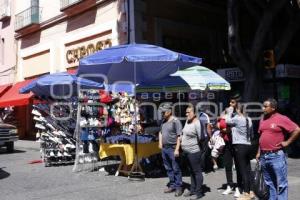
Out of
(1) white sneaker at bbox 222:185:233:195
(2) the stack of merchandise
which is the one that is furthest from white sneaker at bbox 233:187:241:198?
(2) the stack of merchandise

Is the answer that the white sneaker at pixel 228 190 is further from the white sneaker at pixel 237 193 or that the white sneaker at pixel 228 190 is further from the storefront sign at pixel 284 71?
the storefront sign at pixel 284 71

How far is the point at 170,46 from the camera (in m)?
20.6

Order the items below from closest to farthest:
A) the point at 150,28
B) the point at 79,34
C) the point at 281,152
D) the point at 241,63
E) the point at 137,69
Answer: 1. the point at 281,152
2. the point at 137,69
3. the point at 241,63
4. the point at 150,28
5. the point at 79,34

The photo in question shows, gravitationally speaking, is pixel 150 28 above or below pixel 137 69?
above

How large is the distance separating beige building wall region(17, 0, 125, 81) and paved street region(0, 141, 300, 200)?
7.77 metres

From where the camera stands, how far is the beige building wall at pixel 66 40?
19.6 metres

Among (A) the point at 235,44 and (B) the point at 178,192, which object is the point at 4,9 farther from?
(B) the point at 178,192

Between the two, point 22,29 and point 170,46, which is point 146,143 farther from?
point 22,29

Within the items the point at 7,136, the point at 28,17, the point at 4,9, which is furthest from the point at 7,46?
the point at 7,136

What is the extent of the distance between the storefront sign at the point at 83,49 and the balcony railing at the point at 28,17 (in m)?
3.39

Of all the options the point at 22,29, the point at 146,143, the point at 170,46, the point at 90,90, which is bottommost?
the point at 146,143

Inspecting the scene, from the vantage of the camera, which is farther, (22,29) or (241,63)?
(22,29)

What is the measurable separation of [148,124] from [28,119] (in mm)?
13467

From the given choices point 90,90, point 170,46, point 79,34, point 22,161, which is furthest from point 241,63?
point 79,34
